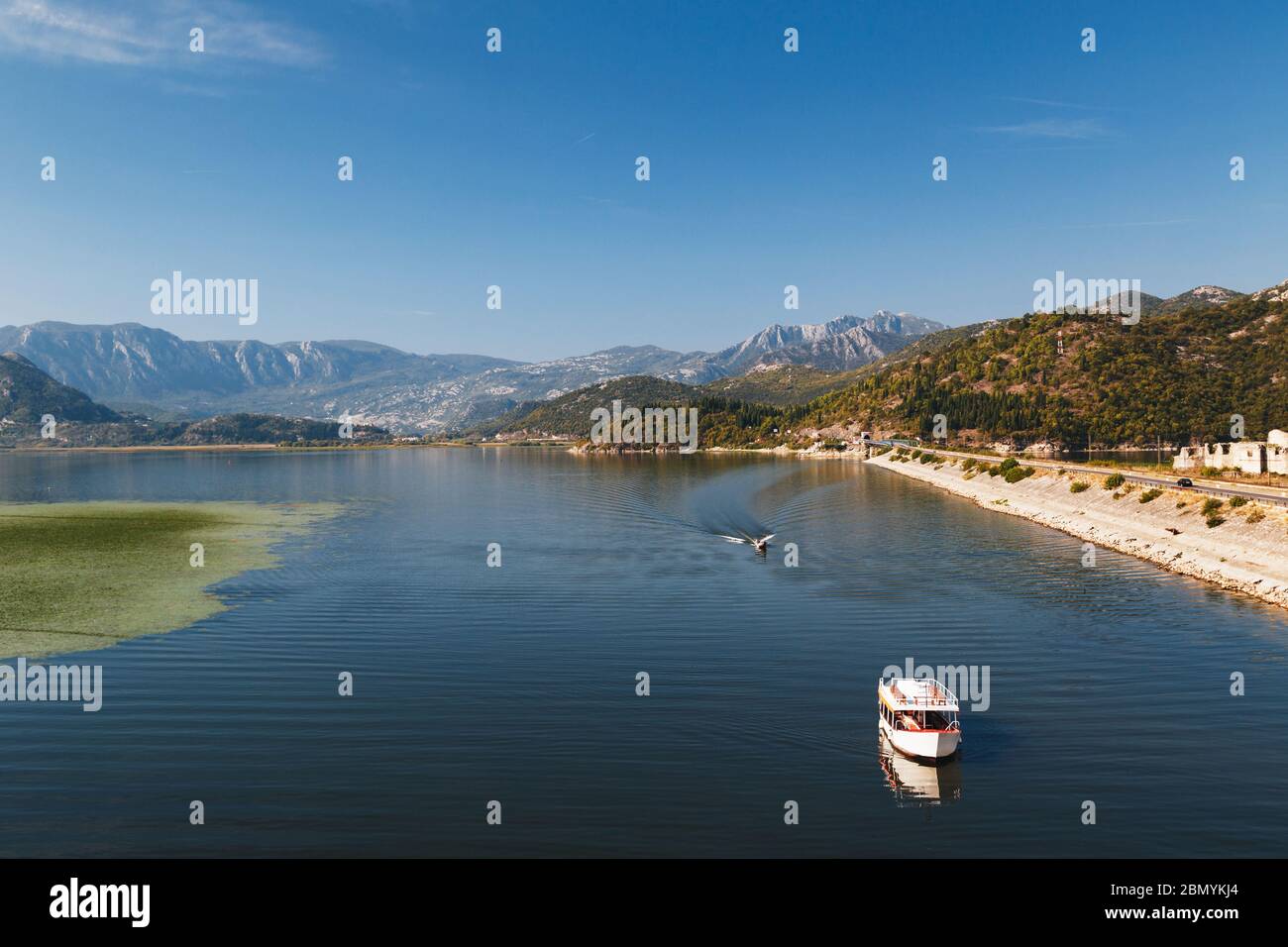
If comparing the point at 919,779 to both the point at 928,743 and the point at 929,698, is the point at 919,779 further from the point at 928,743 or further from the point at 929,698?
the point at 929,698

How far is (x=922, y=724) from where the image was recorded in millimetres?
25734

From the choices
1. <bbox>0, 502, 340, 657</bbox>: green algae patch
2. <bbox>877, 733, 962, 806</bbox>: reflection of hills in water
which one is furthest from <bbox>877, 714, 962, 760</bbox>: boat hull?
<bbox>0, 502, 340, 657</bbox>: green algae patch

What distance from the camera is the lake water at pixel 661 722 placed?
21797 mm

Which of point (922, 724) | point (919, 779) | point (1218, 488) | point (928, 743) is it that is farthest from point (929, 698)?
point (1218, 488)

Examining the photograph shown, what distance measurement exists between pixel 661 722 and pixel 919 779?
393 inches

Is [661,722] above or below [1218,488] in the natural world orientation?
below

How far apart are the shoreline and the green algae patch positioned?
73002 mm

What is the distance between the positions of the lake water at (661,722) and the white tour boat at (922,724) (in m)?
0.78

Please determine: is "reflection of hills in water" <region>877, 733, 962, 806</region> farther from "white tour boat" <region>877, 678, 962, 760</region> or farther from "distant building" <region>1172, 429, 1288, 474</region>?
"distant building" <region>1172, 429, 1288, 474</region>

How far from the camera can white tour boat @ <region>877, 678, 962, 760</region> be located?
1005 inches

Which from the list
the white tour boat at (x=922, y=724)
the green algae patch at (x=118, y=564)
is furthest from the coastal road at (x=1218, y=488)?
the green algae patch at (x=118, y=564)
